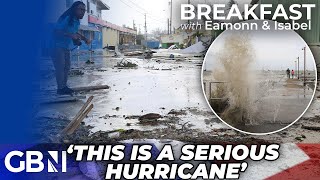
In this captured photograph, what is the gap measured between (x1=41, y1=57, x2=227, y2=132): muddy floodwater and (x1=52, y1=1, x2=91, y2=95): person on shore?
52 millimetres

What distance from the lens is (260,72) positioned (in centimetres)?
219

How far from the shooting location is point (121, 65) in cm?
234

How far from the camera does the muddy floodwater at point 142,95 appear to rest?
7.34ft

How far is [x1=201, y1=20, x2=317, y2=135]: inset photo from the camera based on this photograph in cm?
218

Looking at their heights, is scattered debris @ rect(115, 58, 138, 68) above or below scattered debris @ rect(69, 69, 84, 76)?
above

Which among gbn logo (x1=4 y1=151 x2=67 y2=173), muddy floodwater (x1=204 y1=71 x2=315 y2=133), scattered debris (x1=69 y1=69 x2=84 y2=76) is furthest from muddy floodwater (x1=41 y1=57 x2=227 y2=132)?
gbn logo (x1=4 y1=151 x2=67 y2=173)

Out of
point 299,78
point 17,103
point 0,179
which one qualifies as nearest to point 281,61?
point 299,78

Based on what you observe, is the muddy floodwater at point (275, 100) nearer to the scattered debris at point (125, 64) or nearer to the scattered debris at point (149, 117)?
the scattered debris at point (149, 117)

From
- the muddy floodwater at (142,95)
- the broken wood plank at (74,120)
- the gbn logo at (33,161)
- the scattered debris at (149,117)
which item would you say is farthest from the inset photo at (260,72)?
the gbn logo at (33,161)

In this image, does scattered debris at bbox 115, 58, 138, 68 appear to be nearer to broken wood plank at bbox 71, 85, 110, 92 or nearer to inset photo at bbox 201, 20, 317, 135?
broken wood plank at bbox 71, 85, 110, 92

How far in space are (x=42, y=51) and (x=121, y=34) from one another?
0.48m

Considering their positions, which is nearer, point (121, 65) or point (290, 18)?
point (290, 18)

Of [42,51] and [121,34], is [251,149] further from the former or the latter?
[42,51]

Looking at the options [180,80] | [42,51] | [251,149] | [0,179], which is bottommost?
[0,179]
